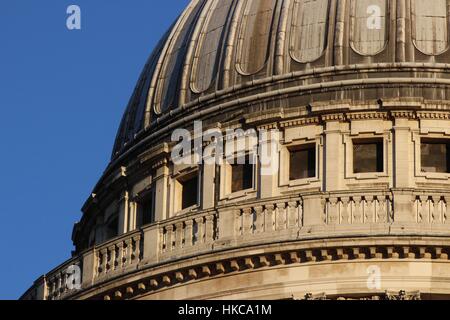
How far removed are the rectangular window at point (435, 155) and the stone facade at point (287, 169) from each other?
0.04m

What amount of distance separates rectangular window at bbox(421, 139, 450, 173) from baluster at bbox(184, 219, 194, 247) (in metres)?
5.54

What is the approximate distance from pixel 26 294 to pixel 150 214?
367cm

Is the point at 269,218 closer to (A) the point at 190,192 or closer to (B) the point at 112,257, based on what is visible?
(B) the point at 112,257

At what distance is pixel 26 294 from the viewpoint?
66000 millimetres

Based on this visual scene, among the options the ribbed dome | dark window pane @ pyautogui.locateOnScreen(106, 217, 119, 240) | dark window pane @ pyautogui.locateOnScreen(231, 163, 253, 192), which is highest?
the ribbed dome

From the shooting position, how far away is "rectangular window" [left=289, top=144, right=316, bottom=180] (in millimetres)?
64062

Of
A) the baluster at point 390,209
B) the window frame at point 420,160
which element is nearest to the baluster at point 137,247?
the baluster at point 390,209

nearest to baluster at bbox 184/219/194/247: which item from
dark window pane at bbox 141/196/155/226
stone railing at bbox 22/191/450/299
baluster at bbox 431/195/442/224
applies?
stone railing at bbox 22/191/450/299

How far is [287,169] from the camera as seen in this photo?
64.1m

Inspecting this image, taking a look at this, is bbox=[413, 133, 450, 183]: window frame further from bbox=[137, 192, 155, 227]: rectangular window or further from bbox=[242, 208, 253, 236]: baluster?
bbox=[137, 192, 155, 227]: rectangular window

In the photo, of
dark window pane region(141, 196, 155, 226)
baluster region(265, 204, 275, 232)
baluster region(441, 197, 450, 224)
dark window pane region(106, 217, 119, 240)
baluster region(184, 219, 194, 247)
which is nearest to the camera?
baluster region(441, 197, 450, 224)

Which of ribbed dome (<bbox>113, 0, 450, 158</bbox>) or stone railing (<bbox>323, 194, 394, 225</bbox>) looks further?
ribbed dome (<bbox>113, 0, 450, 158</bbox>)

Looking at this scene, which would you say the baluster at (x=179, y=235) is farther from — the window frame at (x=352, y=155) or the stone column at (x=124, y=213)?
the stone column at (x=124, y=213)
